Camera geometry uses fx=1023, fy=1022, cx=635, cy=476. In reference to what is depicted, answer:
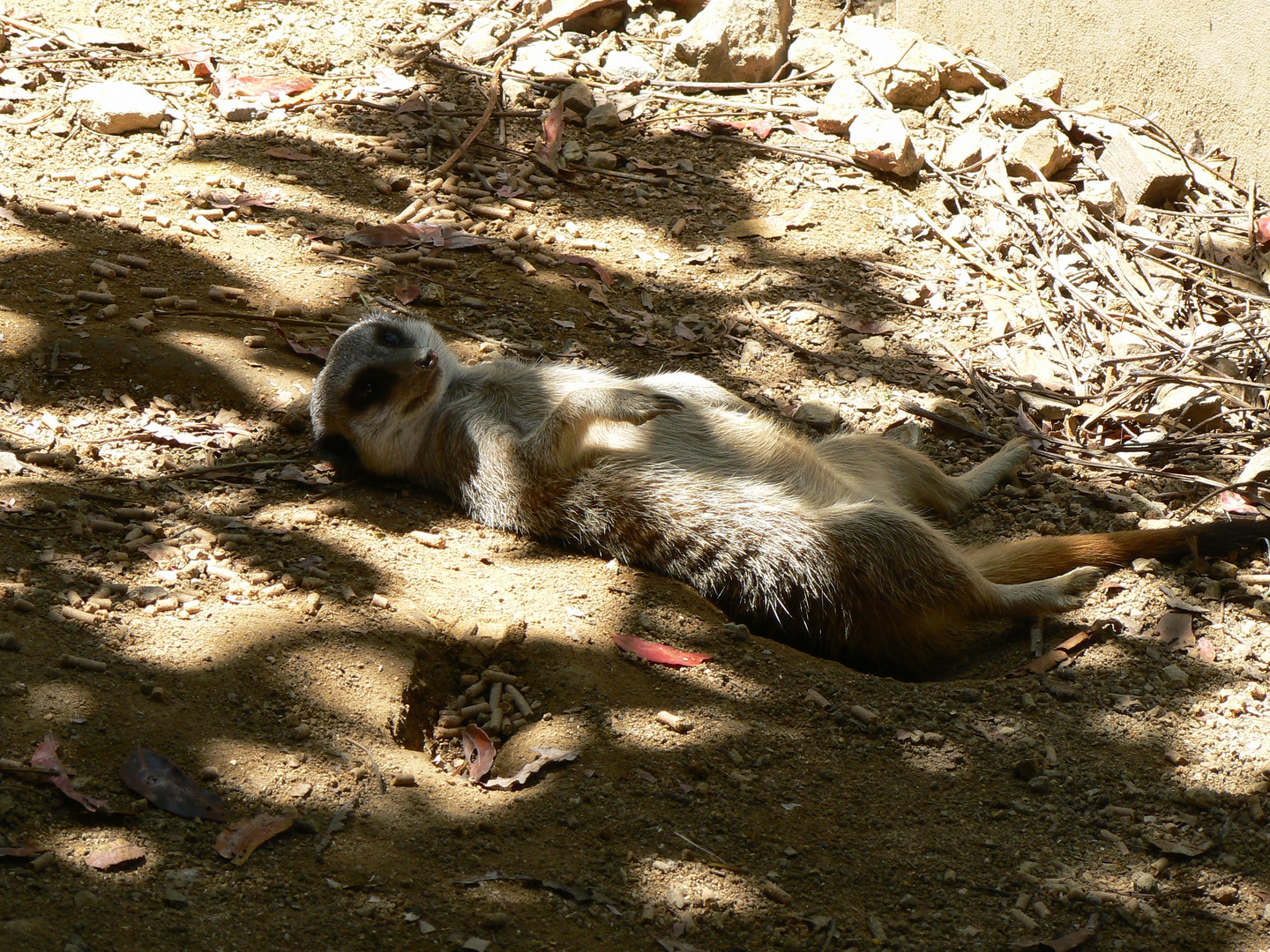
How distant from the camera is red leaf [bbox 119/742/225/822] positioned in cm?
224

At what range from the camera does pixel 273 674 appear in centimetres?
270

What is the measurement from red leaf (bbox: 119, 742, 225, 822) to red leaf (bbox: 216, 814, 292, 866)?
5cm

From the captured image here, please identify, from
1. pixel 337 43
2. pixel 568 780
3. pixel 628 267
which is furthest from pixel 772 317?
pixel 337 43

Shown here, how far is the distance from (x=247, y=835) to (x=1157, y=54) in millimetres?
5216

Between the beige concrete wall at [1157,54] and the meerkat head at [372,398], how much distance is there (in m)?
3.79

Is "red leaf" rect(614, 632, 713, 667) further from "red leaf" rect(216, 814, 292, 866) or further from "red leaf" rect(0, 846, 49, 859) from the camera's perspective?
"red leaf" rect(0, 846, 49, 859)

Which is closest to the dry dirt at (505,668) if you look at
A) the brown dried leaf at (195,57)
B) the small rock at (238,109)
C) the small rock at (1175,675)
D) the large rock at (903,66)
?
the small rock at (1175,675)

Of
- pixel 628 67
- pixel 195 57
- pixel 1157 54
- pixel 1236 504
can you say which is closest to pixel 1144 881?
pixel 1236 504

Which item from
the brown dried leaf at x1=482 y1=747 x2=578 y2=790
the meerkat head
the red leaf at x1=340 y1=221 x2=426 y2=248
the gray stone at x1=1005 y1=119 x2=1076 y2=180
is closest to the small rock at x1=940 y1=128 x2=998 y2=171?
the gray stone at x1=1005 y1=119 x2=1076 y2=180

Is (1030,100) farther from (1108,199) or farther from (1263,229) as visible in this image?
(1263,229)

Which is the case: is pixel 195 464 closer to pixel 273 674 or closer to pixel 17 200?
pixel 273 674

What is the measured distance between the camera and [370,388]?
3.79 m

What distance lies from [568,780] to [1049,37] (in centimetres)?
489

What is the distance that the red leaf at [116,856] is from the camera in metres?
2.05
